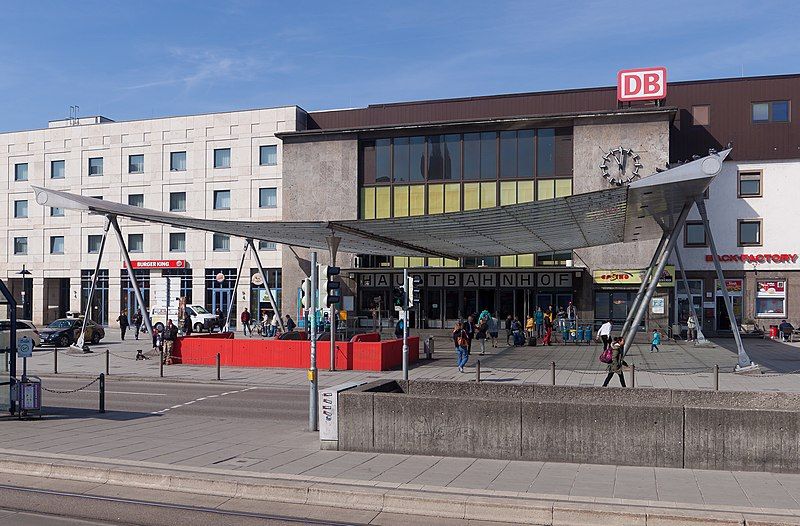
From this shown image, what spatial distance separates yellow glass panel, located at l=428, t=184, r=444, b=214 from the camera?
50469mm

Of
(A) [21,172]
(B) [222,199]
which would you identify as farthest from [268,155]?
(A) [21,172]

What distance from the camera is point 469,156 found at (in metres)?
50.0

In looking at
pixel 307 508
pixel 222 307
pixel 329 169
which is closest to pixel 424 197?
pixel 329 169

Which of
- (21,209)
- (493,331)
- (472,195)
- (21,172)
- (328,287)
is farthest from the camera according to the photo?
(21,172)

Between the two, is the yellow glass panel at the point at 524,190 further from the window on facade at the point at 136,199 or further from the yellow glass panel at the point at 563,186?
the window on facade at the point at 136,199

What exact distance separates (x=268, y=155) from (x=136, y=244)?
1361cm

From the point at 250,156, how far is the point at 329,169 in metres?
8.57

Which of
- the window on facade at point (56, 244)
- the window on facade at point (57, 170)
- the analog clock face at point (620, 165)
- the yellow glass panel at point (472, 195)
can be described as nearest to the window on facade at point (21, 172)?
the window on facade at point (57, 170)

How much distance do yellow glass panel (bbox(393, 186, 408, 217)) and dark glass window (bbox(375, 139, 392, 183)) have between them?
1.03 meters

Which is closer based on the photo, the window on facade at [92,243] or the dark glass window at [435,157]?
the dark glass window at [435,157]

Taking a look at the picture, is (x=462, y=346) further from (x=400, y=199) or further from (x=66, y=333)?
(x=400, y=199)

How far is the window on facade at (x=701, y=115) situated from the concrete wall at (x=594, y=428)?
41.5 meters

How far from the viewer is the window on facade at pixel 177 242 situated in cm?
6006

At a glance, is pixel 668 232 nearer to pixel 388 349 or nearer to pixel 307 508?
pixel 388 349
